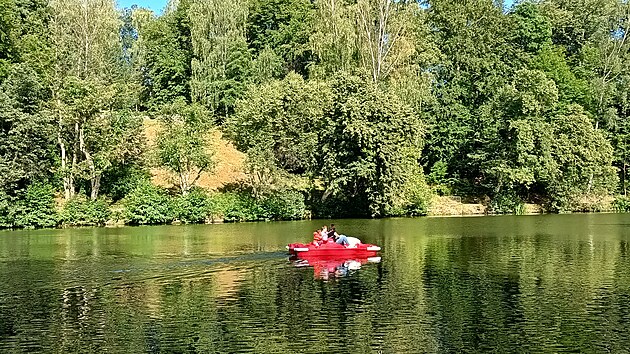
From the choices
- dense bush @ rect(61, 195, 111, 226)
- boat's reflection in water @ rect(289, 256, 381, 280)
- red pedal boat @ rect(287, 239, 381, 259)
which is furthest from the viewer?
dense bush @ rect(61, 195, 111, 226)

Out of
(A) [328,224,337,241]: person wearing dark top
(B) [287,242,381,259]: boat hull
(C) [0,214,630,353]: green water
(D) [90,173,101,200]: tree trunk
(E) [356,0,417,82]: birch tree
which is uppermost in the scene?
(E) [356,0,417,82]: birch tree

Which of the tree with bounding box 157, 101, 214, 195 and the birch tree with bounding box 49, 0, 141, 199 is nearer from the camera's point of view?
the birch tree with bounding box 49, 0, 141, 199

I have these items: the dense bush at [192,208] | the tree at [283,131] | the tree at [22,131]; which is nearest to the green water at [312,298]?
the tree at [22,131]

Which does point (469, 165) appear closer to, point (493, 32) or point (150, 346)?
point (493, 32)

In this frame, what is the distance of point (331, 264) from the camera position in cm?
3228

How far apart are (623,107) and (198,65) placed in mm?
48583

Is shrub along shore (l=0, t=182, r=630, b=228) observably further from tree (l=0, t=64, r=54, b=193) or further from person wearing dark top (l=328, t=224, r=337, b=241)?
person wearing dark top (l=328, t=224, r=337, b=241)

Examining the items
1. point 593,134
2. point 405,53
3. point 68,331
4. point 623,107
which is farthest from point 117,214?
point 623,107

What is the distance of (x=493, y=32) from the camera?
8131 centimetres

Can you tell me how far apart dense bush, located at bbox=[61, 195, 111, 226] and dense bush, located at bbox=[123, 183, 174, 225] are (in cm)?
194

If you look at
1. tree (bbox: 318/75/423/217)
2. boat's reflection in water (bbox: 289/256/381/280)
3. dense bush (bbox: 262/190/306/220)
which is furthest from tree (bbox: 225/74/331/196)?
boat's reflection in water (bbox: 289/256/381/280)

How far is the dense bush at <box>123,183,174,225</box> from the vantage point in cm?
6084

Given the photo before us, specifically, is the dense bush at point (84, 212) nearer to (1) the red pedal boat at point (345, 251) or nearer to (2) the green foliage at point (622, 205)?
(1) the red pedal boat at point (345, 251)

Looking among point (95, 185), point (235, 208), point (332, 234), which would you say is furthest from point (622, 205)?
point (95, 185)
